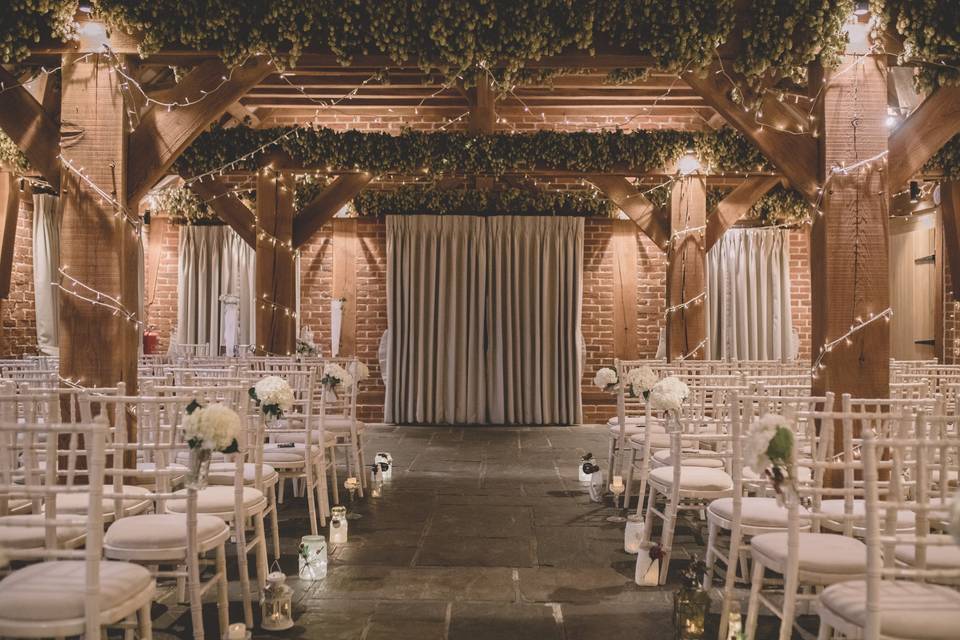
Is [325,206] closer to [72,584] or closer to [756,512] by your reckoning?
[756,512]

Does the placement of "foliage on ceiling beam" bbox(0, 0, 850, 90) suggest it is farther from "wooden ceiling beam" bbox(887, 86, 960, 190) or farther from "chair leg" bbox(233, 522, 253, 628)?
"chair leg" bbox(233, 522, 253, 628)

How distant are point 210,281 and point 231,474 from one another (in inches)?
289

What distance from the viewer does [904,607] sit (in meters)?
2.25

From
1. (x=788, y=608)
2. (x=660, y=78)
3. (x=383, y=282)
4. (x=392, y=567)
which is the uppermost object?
(x=660, y=78)

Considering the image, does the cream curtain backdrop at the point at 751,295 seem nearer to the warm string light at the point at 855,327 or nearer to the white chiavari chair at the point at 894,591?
the warm string light at the point at 855,327

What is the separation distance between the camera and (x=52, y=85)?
5902 millimetres

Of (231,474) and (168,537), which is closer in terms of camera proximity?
(168,537)

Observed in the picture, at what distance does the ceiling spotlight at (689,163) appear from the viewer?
7.58 metres

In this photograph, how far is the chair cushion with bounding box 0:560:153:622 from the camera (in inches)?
85.0

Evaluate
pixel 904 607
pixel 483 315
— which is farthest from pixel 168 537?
pixel 483 315

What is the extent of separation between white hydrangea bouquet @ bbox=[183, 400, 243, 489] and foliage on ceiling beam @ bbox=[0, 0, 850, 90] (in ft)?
9.64

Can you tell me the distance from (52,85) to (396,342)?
520 cm

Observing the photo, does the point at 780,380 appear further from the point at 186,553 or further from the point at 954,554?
the point at 186,553

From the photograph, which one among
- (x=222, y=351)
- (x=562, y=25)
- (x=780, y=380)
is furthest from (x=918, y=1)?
(x=222, y=351)
